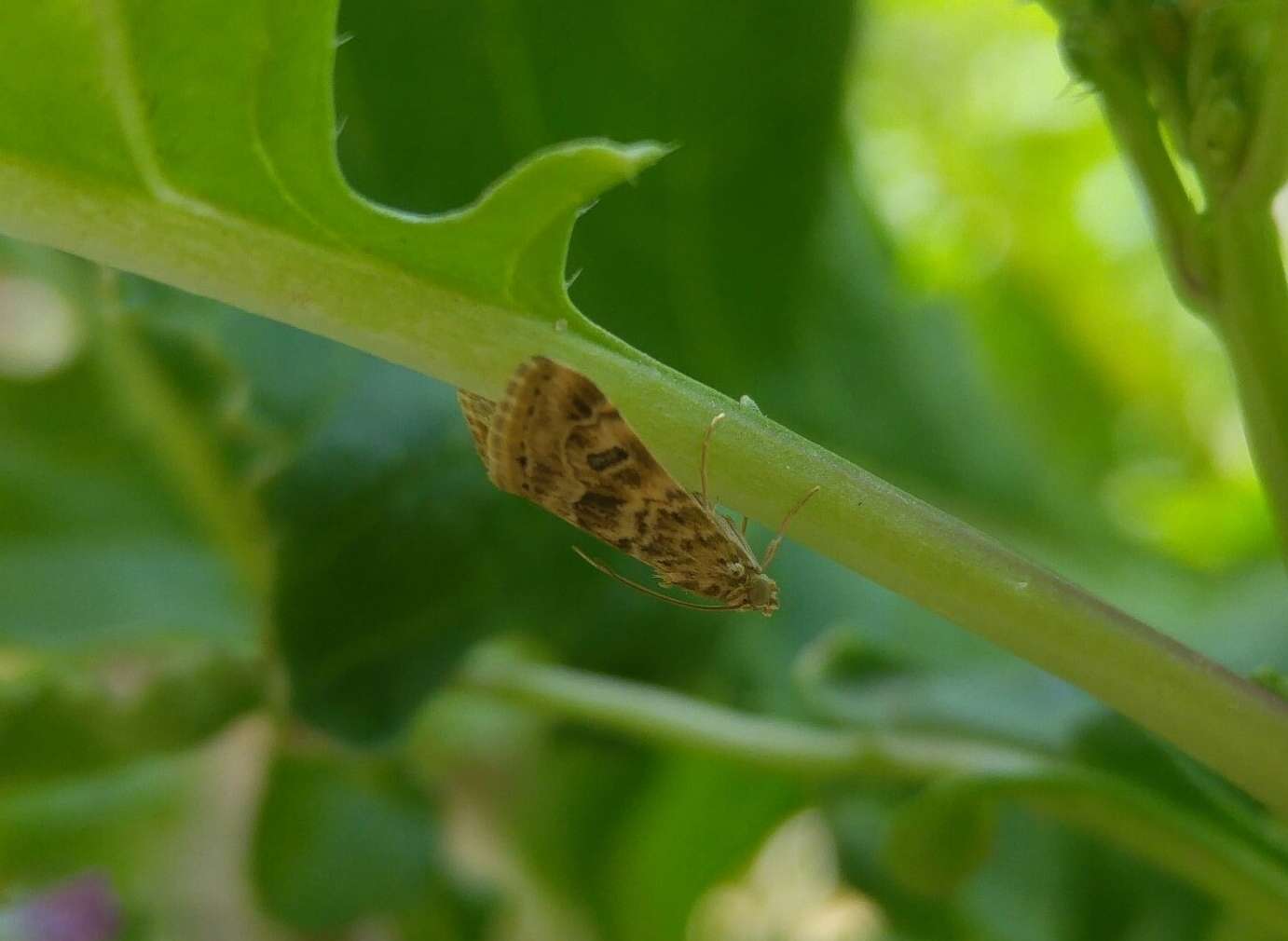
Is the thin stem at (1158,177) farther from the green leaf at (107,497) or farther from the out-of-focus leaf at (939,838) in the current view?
the green leaf at (107,497)

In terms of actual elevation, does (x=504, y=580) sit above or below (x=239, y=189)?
below

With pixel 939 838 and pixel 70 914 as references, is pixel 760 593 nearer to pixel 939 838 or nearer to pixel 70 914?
pixel 939 838

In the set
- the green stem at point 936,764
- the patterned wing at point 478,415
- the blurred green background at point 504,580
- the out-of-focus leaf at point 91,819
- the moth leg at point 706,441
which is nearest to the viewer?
the moth leg at point 706,441

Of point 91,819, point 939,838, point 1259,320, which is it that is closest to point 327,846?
point 91,819

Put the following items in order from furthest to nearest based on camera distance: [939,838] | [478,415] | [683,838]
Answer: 1. [683,838]
2. [939,838]
3. [478,415]

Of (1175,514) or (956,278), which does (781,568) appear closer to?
(1175,514)

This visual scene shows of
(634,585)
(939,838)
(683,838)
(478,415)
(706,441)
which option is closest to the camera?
(706,441)

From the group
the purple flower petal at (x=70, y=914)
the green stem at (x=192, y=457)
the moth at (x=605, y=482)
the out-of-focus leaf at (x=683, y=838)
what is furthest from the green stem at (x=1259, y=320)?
the purple flower petal at (x=70, y=914)
